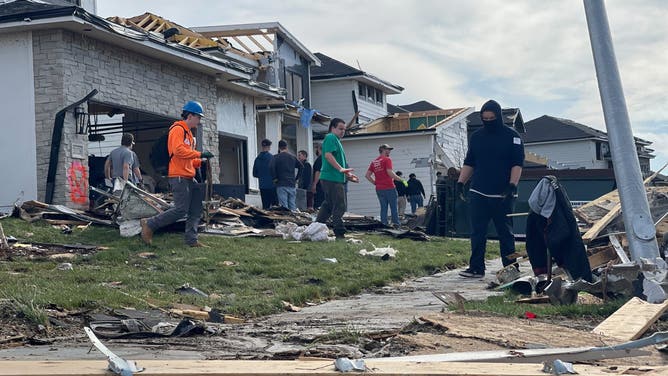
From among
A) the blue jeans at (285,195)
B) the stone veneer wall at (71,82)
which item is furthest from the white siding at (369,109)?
the blue jeans at (285,195)

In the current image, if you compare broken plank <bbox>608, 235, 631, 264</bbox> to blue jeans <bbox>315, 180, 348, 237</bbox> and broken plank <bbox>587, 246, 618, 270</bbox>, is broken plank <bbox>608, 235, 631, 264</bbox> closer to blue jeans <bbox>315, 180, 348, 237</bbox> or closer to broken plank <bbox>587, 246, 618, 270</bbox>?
broken plank <bbox>587, 246, 618, 270</bbox>

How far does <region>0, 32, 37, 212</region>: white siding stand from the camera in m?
18.2

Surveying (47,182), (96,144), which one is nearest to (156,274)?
(47,182)

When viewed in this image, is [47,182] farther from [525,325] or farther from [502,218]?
[525,325]

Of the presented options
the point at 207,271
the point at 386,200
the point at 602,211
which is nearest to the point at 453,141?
the point at 386,200

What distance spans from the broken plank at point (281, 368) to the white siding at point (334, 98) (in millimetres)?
38149

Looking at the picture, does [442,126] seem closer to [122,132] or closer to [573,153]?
[122,132]

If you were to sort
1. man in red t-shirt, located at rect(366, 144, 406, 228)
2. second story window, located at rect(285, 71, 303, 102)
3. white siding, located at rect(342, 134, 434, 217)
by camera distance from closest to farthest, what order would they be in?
man in red t-shirt, located at rect(366, 144, 406, 228), second story window, located at rect(285, 71, 303, 102), white siding, located at rect(342, 134, 434, 217)

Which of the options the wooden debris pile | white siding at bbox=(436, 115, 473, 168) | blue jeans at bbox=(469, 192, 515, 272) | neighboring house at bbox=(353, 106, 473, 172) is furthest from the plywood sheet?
neighboring house at bbox=(353, 106, 473, 172)

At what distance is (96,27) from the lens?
1809cm

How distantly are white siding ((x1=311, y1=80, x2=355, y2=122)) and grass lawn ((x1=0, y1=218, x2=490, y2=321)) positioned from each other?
90.9 feet

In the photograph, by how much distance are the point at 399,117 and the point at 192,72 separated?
21369 mm

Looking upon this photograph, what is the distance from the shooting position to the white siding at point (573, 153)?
6256 centimetres

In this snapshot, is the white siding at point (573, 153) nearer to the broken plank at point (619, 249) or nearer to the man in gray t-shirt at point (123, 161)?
the man in gray t-shirt at point (123, 161)
